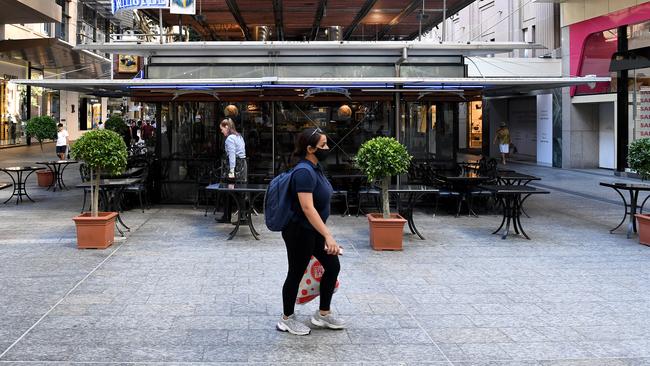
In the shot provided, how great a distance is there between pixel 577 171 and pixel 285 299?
61.3 feet

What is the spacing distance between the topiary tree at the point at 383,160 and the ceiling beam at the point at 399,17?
29.1 ft

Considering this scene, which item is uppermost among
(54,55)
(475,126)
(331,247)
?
(54,55)

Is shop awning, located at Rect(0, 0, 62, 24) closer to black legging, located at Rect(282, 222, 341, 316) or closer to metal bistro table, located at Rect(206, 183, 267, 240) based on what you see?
metal bistro table, located at Rect(206, 183, 267, 240)

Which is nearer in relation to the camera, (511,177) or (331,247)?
(331,247)

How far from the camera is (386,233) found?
27.2 ft

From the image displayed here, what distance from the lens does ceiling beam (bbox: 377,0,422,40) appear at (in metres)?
16.5

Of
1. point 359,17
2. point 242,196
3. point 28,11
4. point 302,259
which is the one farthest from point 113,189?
point 28,11

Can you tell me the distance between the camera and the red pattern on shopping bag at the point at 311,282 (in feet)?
16.1

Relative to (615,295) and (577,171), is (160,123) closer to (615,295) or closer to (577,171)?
(615,295)

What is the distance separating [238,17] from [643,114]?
498 inches

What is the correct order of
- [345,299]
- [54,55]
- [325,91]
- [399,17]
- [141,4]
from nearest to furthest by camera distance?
[345,299] < [325,91] < [141,4] < [399,17] < [54,55]

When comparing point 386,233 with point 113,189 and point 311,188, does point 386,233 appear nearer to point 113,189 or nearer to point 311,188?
point 311,188

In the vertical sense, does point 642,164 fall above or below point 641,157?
below

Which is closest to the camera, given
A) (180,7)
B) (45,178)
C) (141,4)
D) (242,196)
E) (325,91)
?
(242,196)
